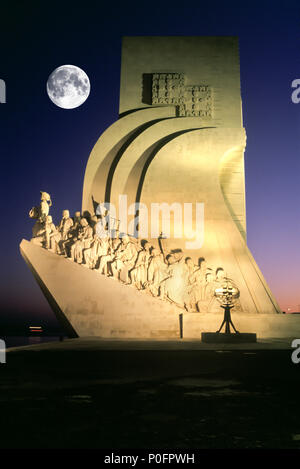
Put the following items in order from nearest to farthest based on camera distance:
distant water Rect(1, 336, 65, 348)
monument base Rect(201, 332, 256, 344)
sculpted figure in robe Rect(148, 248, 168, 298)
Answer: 1. monument base Rect(201, 332, 256, 344)
2. distant water Rect(1, 336, 65, 348)
3. sculpted figure in robe Rect(148, 248, 168, 298)

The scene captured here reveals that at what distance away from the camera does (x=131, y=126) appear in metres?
12.3

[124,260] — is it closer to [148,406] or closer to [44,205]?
[44,205]

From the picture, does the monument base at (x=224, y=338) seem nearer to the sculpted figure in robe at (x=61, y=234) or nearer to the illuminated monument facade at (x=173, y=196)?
the illuminated monument facade at (x=173, y=196)

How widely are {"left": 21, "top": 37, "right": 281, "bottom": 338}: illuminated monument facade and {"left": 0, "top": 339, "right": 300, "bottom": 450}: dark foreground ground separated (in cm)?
494

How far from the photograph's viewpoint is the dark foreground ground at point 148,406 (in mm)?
1845

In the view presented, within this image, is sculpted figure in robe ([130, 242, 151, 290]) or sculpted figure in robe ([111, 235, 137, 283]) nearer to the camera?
sculpted figure in robe ([111, 235, 137, 283])

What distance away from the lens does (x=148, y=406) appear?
2441mm

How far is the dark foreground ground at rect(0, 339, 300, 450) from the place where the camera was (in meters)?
1.84

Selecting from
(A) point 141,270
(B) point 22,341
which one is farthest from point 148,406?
(B) point 22,341

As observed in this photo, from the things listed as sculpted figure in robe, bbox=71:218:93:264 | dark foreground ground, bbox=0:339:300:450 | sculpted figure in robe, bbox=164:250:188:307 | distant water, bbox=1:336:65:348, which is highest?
sculpted figure in robe, bbox=71:218:93:264

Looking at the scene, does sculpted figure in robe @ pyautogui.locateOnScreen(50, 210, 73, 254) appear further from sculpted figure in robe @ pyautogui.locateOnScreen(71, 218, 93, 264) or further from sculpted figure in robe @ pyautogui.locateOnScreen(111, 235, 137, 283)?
sculpted figure in robe @ pyautogui.locateOnScreen(111, 235, 137, 283)

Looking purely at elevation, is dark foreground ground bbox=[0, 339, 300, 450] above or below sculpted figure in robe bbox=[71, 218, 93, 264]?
below

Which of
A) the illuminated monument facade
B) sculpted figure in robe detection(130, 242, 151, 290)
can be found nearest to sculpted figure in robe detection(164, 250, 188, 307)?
the illuminated monument facade

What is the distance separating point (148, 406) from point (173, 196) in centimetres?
989
